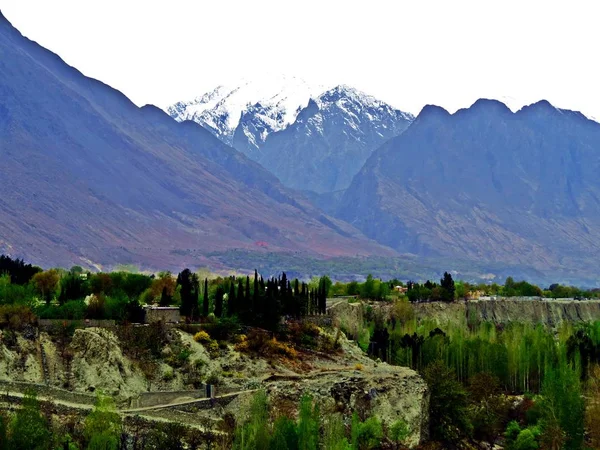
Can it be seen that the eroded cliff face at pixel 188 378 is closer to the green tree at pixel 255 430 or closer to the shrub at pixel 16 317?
the shrub at pixel 16 317

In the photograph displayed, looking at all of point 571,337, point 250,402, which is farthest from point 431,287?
point 250,402

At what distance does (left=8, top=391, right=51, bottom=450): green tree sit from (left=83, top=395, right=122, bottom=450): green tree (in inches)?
79.6

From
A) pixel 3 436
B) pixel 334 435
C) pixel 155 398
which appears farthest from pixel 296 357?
pixel 3 436

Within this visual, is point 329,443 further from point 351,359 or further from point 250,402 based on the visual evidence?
point 351,359

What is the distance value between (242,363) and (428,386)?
12415mm

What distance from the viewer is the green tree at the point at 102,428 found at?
191 feet

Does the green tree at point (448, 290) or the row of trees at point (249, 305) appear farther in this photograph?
the green tree at point (448, 290)

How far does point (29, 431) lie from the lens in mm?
57438

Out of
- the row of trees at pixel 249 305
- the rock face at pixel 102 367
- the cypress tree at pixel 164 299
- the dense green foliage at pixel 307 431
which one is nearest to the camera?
the dense green foliage at pixel 307 431

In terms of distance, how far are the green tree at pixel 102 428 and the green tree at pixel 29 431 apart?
2.02 m

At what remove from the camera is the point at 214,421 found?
6544cm

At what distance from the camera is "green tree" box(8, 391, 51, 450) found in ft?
187

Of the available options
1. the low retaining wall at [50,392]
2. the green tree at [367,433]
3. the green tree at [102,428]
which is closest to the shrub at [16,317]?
the low retaining wall at [50,392]

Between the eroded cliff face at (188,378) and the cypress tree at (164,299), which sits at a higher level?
the cypress tree at (164,299)
